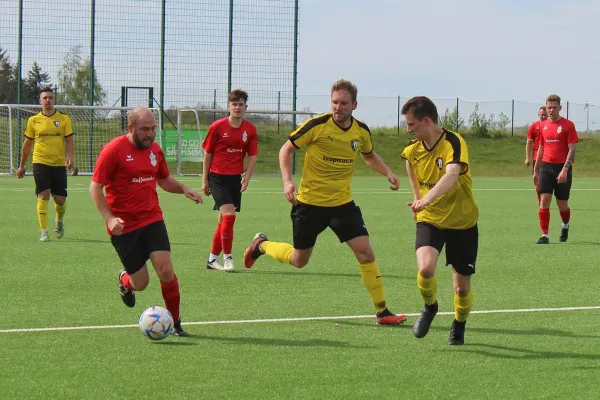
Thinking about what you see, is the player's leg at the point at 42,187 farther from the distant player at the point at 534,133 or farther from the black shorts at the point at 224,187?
the distant player at the point at 534,133

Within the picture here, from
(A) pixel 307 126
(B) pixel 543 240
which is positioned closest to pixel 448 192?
(A) pixel 307 126

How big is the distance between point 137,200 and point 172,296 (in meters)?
0.77

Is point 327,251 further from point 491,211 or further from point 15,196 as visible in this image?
point 15,196

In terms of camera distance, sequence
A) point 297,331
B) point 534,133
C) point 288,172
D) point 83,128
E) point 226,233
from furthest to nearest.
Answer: point 83,128 < point 534,133 < point 226,233 < point 288,172 < point 297,331

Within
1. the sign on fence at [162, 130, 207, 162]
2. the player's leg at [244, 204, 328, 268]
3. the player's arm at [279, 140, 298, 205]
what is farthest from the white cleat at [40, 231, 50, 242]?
the sign on fence at [162, 130, 207, 162]

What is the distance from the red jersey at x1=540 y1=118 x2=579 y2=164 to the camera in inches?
562

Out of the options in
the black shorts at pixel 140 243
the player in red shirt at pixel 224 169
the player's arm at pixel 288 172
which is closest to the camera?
the black shorts at pixel 140 243

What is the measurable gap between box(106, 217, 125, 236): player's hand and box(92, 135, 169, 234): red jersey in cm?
37

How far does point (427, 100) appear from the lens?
22.8ft

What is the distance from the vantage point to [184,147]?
33.4 meters

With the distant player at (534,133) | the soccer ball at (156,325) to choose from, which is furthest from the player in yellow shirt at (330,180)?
the distant player at (534,133)

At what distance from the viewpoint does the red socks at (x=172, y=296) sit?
7344mm

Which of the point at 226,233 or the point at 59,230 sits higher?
the point at 226,233

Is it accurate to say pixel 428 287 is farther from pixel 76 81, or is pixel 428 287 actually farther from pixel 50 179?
pixel 76 81
